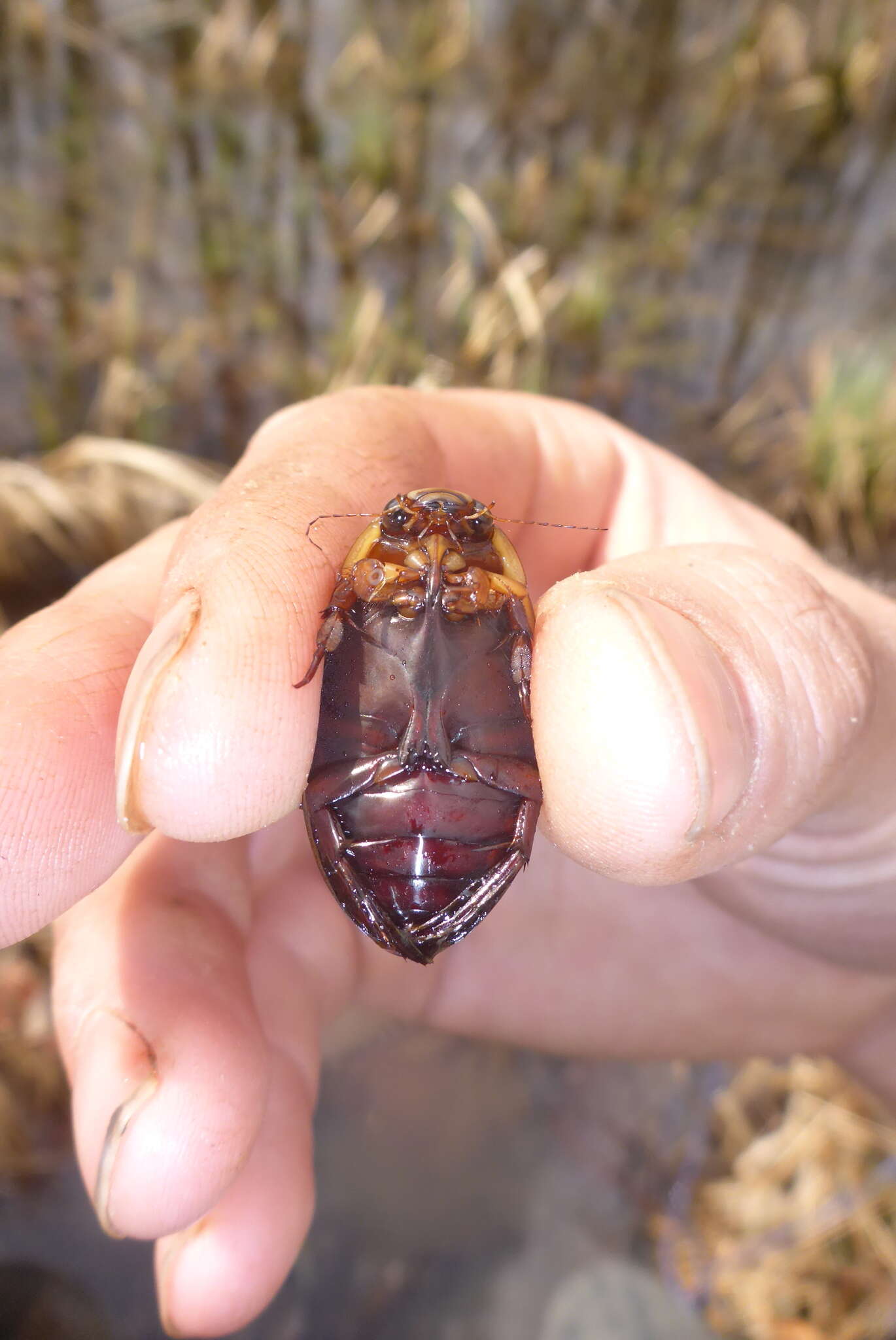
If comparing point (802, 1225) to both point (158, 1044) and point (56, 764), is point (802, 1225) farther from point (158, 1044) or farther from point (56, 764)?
point (56, 764)

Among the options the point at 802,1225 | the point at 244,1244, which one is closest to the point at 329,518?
the point at 244,1244

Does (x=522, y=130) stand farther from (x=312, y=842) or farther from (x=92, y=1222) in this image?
(x=92, y=1222)

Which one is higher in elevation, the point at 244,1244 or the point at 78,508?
the point at 78,508

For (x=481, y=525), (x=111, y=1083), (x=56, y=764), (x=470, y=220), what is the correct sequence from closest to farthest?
(x=56, y=764), (x=111, y=1083), (x=481, y=525), (x=470, y=220)

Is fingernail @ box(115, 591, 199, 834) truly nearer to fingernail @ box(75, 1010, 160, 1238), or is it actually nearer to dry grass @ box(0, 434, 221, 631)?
fingernail @ box(75, 1010, 160, 1238)

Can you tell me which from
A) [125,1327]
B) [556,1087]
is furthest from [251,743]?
[556,1087]

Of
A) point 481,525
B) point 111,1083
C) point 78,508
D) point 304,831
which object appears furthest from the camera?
point 78,508

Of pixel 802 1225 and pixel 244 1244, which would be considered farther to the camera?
pixel 802 1225

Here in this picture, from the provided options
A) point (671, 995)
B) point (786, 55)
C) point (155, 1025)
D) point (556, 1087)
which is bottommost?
point (556, 1087)
